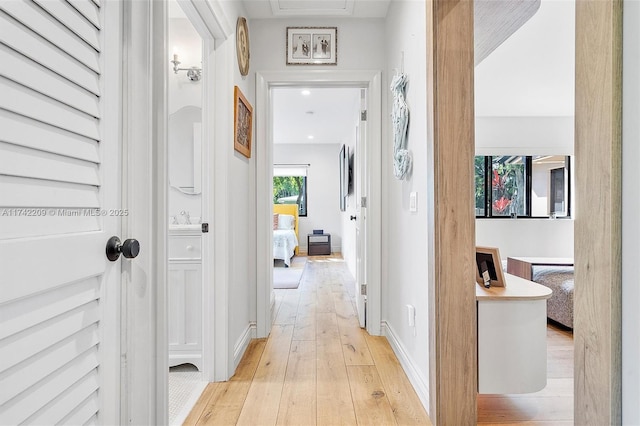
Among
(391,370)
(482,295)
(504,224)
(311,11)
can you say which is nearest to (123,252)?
(482,295)

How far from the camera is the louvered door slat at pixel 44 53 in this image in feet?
2.11

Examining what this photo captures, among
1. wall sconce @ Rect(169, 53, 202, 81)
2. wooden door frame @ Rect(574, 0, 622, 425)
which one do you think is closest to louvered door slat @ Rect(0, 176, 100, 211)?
wooden door frame @ Rect(574, 0, 622, 425)

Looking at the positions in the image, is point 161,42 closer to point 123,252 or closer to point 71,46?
point 71,46

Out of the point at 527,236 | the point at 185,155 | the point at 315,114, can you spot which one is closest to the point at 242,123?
the point at 185,155

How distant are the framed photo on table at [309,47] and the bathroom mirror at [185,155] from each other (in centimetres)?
95

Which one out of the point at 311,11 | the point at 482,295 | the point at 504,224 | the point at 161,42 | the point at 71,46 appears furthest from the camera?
the point at 504,224

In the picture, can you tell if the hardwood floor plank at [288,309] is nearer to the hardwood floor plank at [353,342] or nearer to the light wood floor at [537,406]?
the hardwood floor plank at [353,342]

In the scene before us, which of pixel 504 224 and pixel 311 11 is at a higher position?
pixel 311 11

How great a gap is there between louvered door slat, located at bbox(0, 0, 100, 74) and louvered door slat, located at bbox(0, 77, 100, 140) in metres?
0.13

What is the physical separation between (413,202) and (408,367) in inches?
39.2

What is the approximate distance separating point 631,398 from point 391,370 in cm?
169

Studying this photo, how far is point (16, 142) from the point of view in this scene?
66 cm

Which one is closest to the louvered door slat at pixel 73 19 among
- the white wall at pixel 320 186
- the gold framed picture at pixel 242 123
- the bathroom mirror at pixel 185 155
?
the gold framed picture at pixel 242 123

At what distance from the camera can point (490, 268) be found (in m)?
1.80
